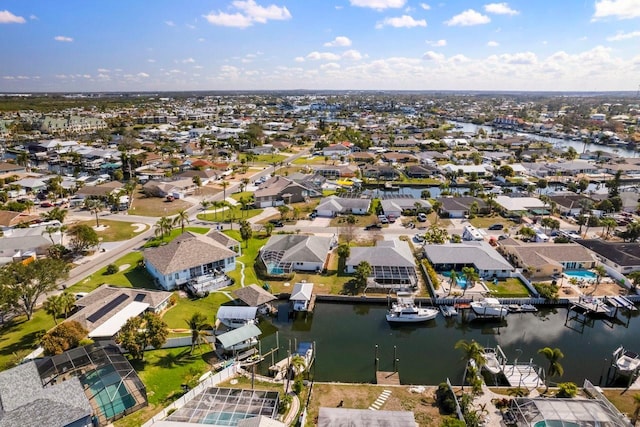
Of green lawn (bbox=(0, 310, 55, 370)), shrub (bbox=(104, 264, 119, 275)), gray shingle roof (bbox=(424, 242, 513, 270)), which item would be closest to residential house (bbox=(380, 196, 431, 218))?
gray shingle roof (bbox=(424, 242, 513, 270))

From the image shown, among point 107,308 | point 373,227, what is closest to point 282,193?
point 373,227

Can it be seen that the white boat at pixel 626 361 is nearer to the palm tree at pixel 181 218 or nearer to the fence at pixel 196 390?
the fence at pixel 196 390

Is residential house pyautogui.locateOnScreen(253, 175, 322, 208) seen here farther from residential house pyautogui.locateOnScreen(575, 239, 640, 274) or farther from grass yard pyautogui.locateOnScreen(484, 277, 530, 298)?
residential house pyautogui.locateOnScreen(575, 239, 640, 274)

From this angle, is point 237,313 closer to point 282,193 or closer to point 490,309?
point 490,309

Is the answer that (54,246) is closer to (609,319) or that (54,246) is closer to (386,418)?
(386,418)

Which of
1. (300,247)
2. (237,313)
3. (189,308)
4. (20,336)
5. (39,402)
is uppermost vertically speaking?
(39,402)

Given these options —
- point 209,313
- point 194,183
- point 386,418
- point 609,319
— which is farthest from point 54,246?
point 609,319
